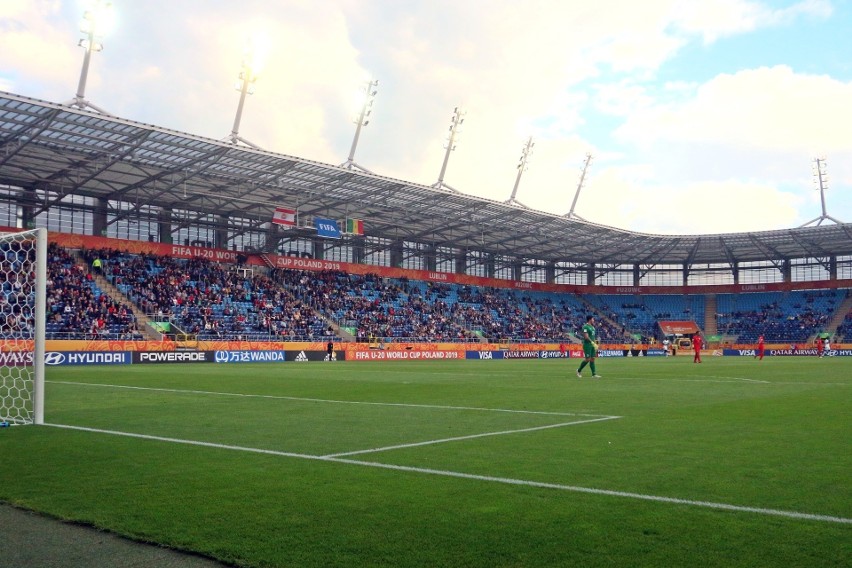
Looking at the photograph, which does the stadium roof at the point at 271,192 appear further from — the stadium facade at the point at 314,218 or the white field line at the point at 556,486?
the white field line at the point at 556,486

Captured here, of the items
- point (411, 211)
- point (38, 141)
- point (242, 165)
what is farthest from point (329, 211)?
point (38, 141)

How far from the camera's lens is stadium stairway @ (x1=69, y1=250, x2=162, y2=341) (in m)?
44.9

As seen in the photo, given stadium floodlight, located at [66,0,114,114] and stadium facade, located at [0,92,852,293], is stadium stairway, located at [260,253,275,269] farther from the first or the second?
stadium floodlight, located at [66,0,114,114]

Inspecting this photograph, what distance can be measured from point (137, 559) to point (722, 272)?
90.5m

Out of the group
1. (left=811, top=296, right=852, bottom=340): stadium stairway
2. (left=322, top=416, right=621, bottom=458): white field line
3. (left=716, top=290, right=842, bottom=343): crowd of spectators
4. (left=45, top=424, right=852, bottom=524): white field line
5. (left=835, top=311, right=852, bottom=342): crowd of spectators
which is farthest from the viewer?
(left=716, top=290, right=842, bottom=343): crowd of spectators

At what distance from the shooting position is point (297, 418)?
1175 centimetres

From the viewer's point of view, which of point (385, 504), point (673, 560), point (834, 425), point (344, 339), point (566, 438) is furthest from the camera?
point (344, 339)

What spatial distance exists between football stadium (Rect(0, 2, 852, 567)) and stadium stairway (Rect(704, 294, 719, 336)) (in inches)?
1408

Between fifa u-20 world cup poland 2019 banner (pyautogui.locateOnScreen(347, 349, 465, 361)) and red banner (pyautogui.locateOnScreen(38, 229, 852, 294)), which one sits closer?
fifa u-20 world cup poland 2019 banner (pyautogui.locateOnScreen(347, 349, 465, 361))

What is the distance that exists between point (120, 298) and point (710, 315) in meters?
65.5

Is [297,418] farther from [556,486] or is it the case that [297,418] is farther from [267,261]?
[267,261]

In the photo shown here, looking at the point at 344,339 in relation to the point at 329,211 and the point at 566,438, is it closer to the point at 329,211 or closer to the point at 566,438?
the point at 329,211

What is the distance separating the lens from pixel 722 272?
87188 mm

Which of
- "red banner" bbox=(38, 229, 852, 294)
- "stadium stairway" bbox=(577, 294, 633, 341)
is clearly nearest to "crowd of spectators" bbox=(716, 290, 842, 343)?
"red banner" bbox=(38, 229, 852, 294)
